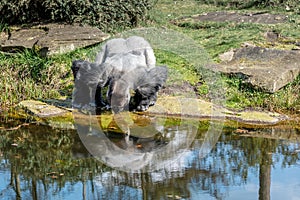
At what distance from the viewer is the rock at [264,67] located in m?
8.87

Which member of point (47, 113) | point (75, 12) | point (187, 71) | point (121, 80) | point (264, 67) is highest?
point (75, 12)

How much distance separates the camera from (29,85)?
9383 millimetres

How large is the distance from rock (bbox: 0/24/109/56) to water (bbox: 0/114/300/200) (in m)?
3.27

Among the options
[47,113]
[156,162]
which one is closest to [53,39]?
[47,113]

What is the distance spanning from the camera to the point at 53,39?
1092 cm

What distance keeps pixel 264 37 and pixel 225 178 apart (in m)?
6.98

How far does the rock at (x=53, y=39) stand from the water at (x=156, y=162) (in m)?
3.27

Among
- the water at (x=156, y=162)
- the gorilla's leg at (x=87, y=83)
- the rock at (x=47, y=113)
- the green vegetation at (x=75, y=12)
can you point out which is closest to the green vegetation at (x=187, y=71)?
the green vegetation at (x=75, y=12)

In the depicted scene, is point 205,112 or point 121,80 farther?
point 205,112

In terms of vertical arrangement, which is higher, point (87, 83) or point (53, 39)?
point (53, 39)

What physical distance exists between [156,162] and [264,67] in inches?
150

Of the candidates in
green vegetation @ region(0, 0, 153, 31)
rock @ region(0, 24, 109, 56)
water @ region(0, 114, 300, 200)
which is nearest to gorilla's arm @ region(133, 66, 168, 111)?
water @ region(0, 114, 300, 200)

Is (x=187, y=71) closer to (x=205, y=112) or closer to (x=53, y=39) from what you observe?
(x=205, y=112)

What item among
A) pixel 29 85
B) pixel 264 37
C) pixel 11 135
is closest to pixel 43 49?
pixel 29 85
